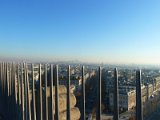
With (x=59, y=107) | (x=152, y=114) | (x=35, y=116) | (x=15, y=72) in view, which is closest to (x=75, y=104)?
(x=59, y=107)

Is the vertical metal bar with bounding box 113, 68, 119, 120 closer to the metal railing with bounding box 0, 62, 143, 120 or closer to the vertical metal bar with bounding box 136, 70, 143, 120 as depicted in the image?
the metal railing with bounding box 0, 62, 143, 120

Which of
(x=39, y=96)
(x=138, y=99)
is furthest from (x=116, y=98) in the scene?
(x=39, y=96)

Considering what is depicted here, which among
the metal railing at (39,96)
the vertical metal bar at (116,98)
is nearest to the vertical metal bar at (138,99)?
the metal railing at (39,96)

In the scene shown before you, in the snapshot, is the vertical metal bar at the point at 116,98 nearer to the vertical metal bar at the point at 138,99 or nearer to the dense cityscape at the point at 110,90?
the dense cityscape at the point at 110,90

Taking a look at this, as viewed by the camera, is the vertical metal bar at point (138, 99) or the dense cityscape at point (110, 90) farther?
the dense cityscape at point (110, 90)

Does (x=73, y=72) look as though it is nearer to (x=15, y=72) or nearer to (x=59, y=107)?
(x=59, y=107)

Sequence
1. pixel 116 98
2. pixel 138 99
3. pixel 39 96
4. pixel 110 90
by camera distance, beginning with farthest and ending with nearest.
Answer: pixel 39 96 → pixel 110 90 → pixel 116 98 → pixel 138 99

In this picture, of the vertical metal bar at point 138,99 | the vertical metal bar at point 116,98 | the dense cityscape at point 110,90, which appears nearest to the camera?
the vertical metal bar at point 138,99

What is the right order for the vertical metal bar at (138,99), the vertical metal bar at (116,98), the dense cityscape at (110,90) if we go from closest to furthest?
the vertical metal bar at (138,99), the vertical metal bar at (116,98), the dense cityscape at (110,90)

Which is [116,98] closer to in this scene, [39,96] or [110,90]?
[110,90]

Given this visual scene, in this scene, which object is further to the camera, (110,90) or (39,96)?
(39,96)

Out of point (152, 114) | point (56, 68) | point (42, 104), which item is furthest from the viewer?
point (42, 104)
